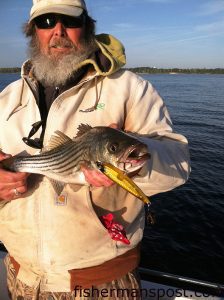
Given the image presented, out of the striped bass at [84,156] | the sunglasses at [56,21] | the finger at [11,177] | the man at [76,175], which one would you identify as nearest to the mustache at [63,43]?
the man at [76,175]

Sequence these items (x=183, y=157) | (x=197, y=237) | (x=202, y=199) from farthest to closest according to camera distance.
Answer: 1. (x=202, y=199)
2. (x=197, y=237)
3. (x=183, y=157)

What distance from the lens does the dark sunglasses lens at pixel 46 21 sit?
166 inches

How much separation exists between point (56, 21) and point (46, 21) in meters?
0.16

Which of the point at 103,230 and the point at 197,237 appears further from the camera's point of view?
the point at 197,237

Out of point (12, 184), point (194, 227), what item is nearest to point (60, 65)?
point (12, 184)

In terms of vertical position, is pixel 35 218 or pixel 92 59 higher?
pixel 92 59

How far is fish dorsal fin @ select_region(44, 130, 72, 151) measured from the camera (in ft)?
12.1

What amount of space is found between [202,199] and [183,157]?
13008 mm

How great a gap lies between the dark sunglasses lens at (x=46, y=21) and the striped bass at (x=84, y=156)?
157 centimetres

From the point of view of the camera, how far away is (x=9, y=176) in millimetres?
3768

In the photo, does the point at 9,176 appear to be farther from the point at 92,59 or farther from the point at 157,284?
the point at 157,284

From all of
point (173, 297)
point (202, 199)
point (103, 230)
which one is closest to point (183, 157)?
point (103, 230)

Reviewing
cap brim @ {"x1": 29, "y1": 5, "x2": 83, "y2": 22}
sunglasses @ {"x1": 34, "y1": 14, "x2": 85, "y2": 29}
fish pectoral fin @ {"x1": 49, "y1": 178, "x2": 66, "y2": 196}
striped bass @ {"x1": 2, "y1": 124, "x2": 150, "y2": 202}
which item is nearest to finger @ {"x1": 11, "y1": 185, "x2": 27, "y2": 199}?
striped bass @ {"x1": 2, "y1": 124, "x2": 150, "y2": 202}

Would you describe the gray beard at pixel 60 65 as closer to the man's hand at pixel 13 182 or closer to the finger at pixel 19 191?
the man's hand at pixel 13 182
